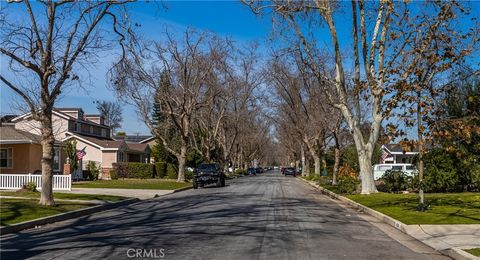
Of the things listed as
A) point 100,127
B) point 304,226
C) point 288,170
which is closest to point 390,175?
point 304,226

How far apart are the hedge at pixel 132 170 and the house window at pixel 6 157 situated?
1786 cm

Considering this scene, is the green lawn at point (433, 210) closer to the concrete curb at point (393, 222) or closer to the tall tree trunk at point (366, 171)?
the concrete curb at point (393, 222)

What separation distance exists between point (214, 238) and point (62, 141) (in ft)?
135

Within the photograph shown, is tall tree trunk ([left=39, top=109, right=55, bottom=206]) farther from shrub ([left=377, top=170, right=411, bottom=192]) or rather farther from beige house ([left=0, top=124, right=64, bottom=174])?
beige house ([left=0, top=124, right=64, bottom=174])

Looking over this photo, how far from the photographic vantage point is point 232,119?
240 feet

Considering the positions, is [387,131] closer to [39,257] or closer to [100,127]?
[39,257]

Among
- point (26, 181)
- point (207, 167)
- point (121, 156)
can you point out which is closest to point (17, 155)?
point (26, 181)

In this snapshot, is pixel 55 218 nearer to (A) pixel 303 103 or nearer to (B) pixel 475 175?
(B) pixel 475 175

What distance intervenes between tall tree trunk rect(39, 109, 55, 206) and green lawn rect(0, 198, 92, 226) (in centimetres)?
38

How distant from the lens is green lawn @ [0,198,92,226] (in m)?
15.4

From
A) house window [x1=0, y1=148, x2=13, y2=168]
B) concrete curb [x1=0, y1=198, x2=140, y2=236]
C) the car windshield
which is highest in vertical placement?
house window [x1=0, y1=148, x2=13, y2=168]

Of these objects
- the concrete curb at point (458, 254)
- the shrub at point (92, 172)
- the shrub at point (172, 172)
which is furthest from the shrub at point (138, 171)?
the concrete curb at point (458, 254)

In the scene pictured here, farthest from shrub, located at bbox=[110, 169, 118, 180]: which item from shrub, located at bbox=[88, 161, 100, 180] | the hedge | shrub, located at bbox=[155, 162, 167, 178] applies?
shrub, located at bbox=[88, 161, 100, 180]

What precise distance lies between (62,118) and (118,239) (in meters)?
49.7
